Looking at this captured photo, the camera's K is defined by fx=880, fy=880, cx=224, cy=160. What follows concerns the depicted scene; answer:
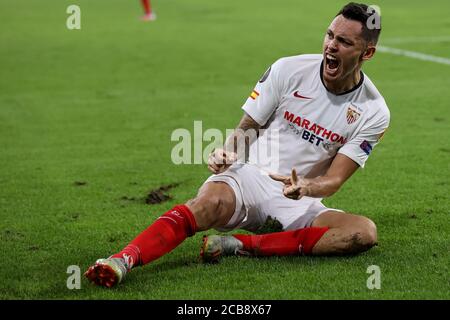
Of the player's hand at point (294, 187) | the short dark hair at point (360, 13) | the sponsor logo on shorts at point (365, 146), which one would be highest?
the short dark hair at point (360, 13)

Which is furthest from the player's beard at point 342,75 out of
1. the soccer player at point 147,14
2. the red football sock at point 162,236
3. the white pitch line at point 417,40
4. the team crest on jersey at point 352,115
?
the soccer player at point 147,14

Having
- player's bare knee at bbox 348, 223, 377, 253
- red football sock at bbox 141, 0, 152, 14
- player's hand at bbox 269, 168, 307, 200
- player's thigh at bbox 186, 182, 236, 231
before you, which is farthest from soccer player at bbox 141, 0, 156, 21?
player's hand at bbox 269, 168, 307, 200

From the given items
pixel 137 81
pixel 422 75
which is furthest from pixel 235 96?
pixel 422 75

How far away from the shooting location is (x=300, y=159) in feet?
16.7

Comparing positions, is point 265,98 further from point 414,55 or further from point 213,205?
point 414,55

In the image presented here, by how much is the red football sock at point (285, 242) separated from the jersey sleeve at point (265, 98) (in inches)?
26.5

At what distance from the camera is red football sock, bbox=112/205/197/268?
4.55 m

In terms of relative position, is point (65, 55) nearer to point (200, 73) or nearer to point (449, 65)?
point (200, 73)

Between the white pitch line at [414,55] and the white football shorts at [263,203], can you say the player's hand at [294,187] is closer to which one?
the white football shorts at [263,203]

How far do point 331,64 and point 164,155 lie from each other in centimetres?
314

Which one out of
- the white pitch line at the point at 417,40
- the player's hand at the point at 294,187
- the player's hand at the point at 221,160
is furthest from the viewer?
the white pitch line at the point at 417,40

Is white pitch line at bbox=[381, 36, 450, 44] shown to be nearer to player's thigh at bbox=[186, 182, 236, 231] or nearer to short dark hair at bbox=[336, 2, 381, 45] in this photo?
short dark hair at bbox=[336, 2, 381, 45]

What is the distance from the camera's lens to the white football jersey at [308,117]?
5.03 metres

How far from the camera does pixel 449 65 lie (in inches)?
480
